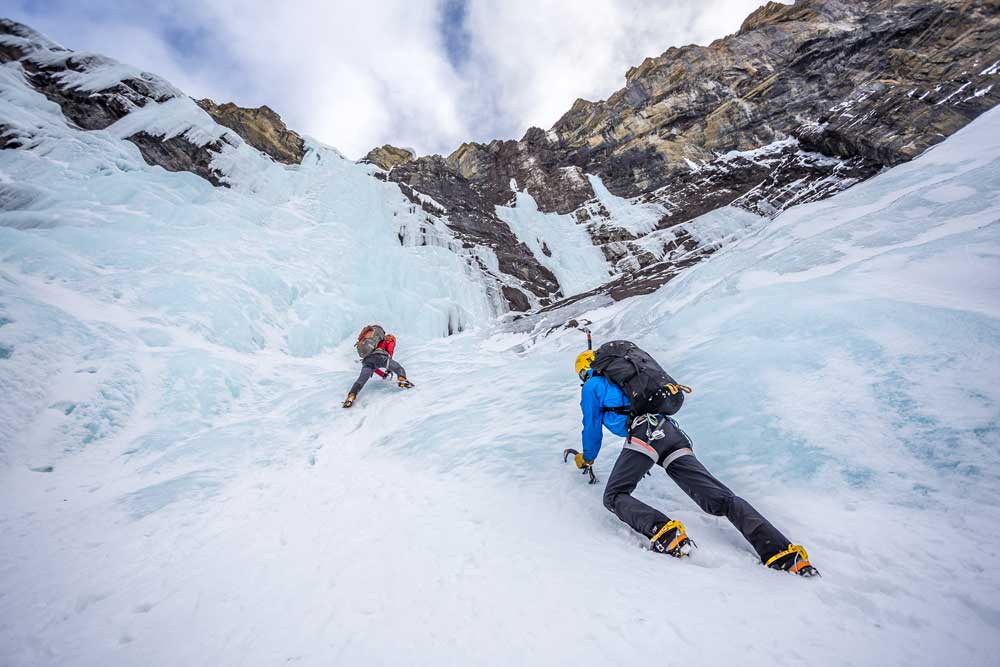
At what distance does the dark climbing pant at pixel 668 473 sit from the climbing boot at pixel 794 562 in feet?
0.52

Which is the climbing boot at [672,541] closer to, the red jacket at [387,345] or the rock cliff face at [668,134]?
the red jacket at [387,345]

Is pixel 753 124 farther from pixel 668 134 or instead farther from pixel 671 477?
pixel 671 477

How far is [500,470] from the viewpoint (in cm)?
395

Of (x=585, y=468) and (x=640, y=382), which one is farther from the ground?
(x=640, y=382)

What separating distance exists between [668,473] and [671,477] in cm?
8

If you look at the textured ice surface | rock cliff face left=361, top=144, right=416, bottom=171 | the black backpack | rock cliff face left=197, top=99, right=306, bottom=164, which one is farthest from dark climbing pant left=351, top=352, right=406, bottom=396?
rock cliff face left=361, top=144, right=416, bottom=171

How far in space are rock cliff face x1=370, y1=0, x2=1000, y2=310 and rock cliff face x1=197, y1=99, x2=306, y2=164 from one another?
6.57 metres

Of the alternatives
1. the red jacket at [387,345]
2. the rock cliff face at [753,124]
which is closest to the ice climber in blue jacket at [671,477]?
the red jacket at [387,345]

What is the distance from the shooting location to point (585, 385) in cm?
326

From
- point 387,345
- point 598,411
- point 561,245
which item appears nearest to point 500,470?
point 598,411

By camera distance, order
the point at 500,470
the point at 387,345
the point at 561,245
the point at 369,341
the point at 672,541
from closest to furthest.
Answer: the point at 672,541 < the point at 500,470 < the point at 387,345 < the point at 369,341 < the point at 561,245

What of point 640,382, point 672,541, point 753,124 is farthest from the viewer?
point 753,124

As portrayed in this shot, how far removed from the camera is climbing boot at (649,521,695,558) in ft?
7.63

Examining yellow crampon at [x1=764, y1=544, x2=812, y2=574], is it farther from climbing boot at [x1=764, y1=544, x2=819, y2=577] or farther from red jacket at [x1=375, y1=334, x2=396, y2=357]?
red jacket at [x1=375, y1=334, x2=396, y2=357]
